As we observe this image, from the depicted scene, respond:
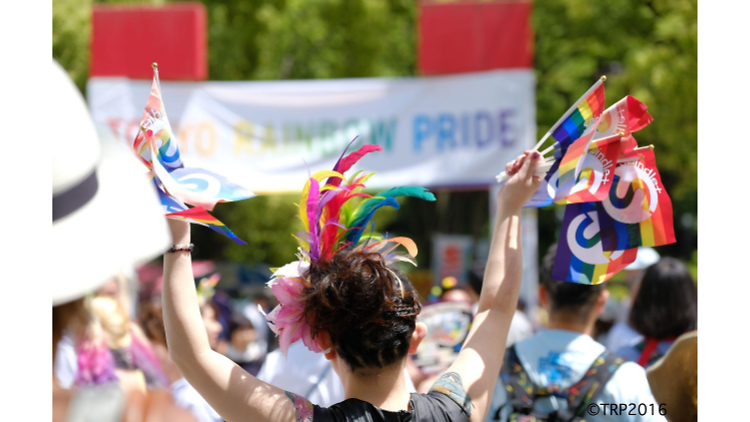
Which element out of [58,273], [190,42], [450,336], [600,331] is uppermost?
[190,42]

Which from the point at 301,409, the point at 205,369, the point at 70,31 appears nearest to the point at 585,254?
the point at 301,409

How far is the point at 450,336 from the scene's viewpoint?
3.55m

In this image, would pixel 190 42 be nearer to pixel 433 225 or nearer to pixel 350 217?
pixel 350 217

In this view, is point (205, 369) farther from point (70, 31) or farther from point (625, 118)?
point (70, 31)

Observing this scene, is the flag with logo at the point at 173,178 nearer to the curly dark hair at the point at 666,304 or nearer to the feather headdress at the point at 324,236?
the feather headdress at the point at 324,236

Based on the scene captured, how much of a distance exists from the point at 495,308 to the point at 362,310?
1.29 ft

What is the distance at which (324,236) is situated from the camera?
1645mm

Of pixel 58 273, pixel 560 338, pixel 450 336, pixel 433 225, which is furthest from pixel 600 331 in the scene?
pixel 433 225

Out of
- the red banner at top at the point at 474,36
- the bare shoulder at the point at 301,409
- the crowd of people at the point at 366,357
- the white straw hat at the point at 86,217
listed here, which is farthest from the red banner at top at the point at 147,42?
the white straw hat at the point at 86,217

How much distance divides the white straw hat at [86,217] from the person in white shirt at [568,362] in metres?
1.51

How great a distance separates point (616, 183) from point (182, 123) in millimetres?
5490

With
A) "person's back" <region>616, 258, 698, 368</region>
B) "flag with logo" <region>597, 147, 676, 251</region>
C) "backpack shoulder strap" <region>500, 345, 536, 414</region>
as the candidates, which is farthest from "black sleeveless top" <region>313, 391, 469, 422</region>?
"person's back" <region>616, 258, 698, 368</region>

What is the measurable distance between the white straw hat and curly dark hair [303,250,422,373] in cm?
58

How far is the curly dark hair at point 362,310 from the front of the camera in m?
1.54
